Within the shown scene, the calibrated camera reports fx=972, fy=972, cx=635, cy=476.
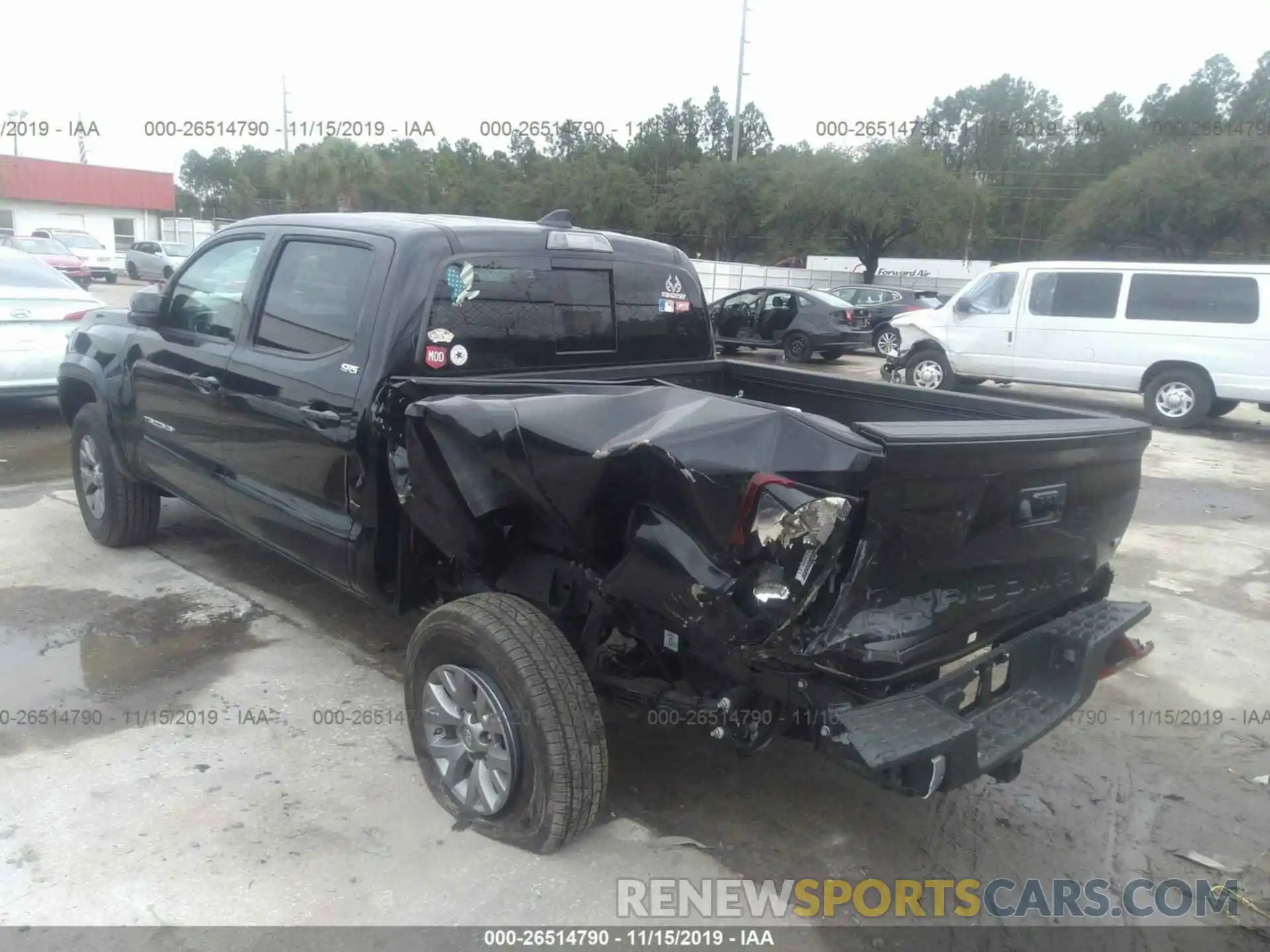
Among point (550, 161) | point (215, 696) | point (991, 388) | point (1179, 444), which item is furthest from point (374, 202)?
point (215, 696)

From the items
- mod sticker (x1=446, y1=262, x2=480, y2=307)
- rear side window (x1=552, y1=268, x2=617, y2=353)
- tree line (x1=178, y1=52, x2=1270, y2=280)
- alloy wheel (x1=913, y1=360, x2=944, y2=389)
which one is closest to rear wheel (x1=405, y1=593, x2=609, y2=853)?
mod sticker (x1=446, y1=262, x2=480, y2=307)

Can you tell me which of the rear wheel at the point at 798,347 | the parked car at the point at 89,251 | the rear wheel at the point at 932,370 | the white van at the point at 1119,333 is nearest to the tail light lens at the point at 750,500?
the white van at the point at 1119,333

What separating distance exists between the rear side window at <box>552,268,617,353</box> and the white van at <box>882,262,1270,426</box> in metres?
7.14

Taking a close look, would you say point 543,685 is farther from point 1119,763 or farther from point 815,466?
point 1119,763

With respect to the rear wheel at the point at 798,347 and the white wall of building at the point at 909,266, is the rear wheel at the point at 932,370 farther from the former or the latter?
the white wall of building at the point at 909,266

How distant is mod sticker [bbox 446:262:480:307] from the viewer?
3.63 m

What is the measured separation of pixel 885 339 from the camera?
62.7ft

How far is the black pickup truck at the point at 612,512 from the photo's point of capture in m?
2.48

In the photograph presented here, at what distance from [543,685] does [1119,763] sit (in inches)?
96.6

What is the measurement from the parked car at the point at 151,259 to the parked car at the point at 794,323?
25.4m

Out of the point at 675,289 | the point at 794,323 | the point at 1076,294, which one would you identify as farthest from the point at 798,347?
the point at 675,289

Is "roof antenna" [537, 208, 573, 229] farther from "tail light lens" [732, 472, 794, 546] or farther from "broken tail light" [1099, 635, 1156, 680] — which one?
"broken tail light" [1099, 635, 1156, 680]

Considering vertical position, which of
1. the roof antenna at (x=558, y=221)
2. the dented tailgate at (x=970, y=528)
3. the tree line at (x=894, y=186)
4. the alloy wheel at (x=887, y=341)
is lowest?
the alloy wheel at (x=887, y=341)

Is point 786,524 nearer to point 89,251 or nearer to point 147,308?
point 147,308
